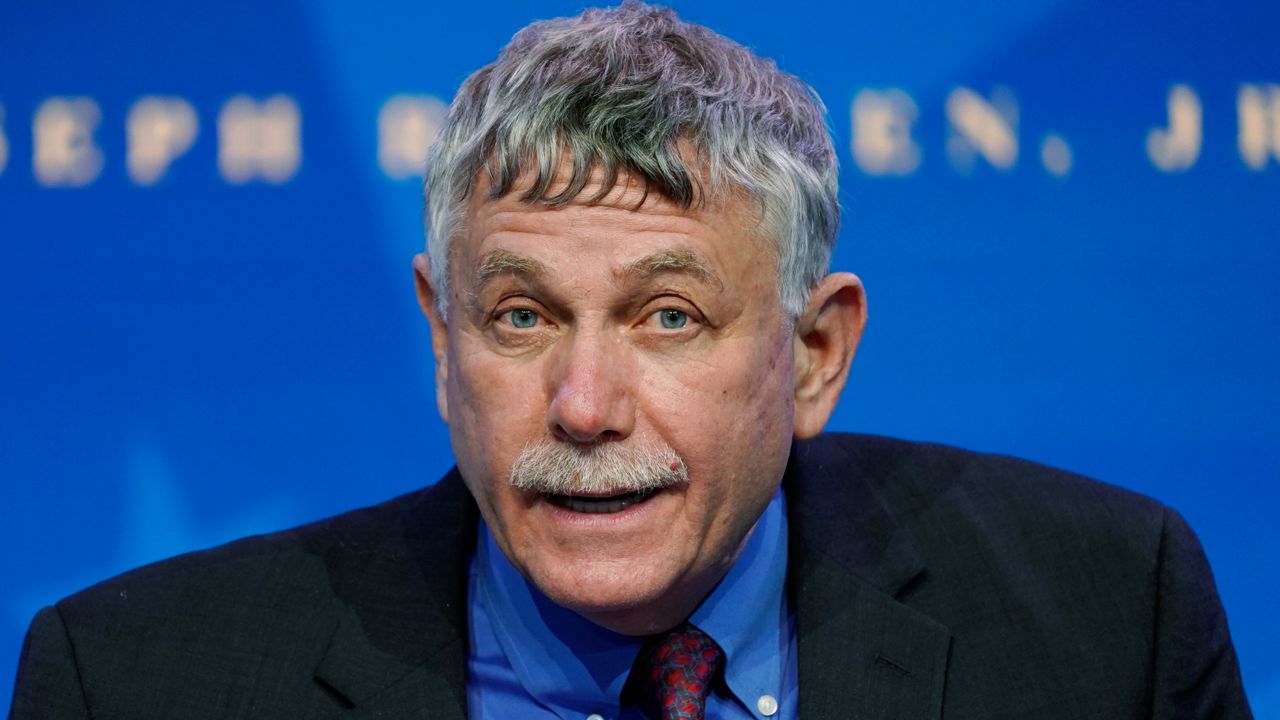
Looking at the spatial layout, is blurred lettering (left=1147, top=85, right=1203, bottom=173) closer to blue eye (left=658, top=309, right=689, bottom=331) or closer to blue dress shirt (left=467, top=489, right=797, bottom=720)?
blue dress shirt (left=467, top=489, right=797, bottom=720)

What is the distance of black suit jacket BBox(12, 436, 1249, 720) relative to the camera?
2.28 metres

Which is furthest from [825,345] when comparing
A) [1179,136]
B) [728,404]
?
[1179,136]

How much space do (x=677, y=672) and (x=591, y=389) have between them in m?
0.50

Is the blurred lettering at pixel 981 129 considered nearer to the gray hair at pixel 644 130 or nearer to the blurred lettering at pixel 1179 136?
the blurred lettering at pixel 1179 136

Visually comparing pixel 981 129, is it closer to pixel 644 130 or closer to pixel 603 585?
pixel 644 130

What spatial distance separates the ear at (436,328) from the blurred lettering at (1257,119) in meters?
1.87

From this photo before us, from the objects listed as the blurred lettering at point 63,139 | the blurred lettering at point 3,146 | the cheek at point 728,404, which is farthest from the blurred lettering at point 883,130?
the blurred lettering at point 3,146

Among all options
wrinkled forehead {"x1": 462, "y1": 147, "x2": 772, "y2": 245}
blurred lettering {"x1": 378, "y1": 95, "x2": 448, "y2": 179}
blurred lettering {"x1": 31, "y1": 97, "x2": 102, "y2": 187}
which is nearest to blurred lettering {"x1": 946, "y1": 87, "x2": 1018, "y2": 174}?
blurred lettering {"x1": 378, "y1": 95, "x2": 448, "y2": 179}

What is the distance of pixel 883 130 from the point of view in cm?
319

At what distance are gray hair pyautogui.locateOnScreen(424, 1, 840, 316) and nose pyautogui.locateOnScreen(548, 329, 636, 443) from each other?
0.21 m

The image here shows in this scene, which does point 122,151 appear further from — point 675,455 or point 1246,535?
point 1246,535

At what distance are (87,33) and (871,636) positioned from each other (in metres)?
1.94

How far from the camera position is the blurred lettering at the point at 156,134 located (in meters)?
3.03

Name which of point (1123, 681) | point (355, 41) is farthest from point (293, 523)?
point (1123, 681)
